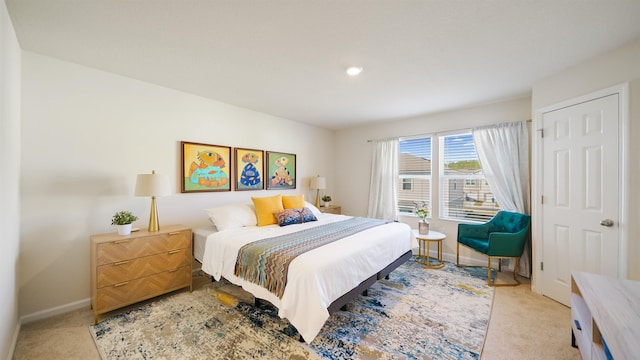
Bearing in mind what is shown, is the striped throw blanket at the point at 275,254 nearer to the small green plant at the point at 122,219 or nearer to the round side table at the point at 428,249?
the small green plant at the point at 122,219

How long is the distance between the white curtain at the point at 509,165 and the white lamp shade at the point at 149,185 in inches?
170

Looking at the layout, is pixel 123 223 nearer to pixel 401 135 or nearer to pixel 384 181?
pixel 384 181

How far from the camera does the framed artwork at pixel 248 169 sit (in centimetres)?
382

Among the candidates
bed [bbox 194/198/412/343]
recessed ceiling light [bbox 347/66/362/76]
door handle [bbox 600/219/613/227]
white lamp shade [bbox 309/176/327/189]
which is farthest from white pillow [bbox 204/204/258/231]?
door handle [bbox 600/219/613/227]

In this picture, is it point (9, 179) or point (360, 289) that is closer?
point (9, 179)

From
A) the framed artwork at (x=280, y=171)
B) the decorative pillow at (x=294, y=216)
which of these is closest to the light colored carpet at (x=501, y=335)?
the decorative pillow at (x=294, y=216)

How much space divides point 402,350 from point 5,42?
11.7ft

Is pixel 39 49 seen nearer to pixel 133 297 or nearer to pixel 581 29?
pixel 133 297

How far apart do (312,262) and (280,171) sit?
9.07 feet

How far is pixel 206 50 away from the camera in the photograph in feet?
7.17

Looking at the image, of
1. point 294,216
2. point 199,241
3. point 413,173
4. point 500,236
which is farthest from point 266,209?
point 500,236

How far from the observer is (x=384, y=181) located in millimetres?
4777

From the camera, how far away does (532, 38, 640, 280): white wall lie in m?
2.02

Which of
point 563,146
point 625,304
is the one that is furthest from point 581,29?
point 625,304
